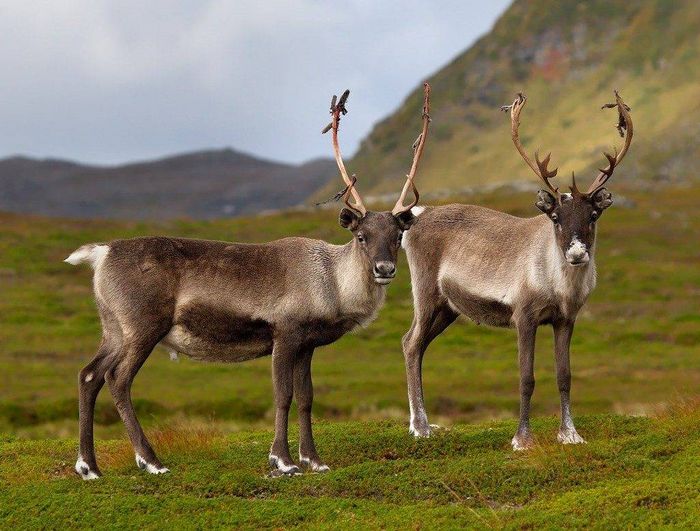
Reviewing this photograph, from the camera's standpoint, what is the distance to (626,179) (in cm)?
18175

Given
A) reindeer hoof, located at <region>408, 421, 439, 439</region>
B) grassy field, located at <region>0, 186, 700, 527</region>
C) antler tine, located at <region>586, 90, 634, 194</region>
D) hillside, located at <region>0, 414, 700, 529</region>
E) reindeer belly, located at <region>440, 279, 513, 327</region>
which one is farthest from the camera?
reindeer hoof, located at <region>408, 421, 439, 439</region>

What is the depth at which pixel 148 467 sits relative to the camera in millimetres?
13508

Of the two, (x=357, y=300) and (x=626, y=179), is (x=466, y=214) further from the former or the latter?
(x=626, y=179)

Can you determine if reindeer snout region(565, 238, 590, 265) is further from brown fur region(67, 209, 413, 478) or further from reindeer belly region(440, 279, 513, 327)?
brown fur region(67, 209, 413, 478)

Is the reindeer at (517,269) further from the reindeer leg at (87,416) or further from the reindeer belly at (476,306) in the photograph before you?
the reindeer leg at (87,416)

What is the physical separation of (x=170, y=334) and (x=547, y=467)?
4.96 meters

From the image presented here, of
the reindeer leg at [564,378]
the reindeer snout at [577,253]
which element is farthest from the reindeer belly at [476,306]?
the reindeer snout at [577,253]

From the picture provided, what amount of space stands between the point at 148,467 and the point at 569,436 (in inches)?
221

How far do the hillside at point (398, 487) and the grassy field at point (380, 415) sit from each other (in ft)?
0.11

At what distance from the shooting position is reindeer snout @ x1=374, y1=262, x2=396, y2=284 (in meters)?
12.9

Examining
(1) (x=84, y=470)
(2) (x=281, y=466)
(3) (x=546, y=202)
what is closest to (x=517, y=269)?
(3) (x=546, y=202)

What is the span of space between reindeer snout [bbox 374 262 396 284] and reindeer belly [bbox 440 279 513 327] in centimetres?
269

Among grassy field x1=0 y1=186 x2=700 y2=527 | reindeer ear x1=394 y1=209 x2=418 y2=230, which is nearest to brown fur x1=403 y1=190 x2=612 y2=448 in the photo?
grassy field x1=0 y1=186 x2=700 y2=527

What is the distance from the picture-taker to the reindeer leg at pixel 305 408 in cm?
1373
